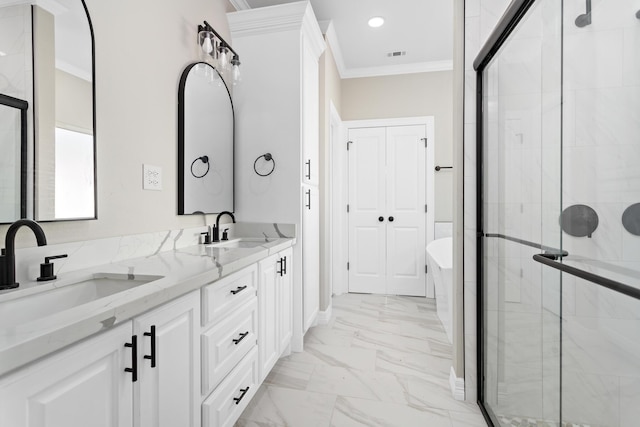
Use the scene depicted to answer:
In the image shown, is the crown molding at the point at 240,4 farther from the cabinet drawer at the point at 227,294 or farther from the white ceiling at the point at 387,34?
the cabinet drawer at the point at 227,294

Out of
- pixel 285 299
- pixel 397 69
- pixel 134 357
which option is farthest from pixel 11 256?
pixel 397 69

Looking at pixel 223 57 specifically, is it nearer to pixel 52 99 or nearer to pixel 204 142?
pixel 204 142

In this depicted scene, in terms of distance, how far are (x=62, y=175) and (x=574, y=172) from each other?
1.69 metres

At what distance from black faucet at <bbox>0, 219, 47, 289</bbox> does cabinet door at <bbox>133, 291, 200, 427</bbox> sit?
40 cm

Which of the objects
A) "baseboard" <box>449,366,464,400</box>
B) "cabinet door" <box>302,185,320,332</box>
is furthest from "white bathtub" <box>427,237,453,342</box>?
"cabinet door" <box>302,185,320,332</box>

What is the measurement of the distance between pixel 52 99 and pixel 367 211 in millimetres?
3439

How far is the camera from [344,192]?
168 inches

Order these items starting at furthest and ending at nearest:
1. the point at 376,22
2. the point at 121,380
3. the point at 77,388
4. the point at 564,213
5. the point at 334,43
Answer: the point at 334,43, the point at 376,22, the point at 564,213, the point at 121,380, the point at 77,388

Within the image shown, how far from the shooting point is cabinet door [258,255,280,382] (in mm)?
1826

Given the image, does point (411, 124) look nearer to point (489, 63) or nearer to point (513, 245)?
point (489, 63)

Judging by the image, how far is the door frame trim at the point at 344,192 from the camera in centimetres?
404

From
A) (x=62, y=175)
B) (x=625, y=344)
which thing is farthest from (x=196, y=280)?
(x=625, y=344)

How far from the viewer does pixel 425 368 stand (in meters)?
2.29

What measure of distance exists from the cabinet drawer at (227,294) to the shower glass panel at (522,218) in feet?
3.96
